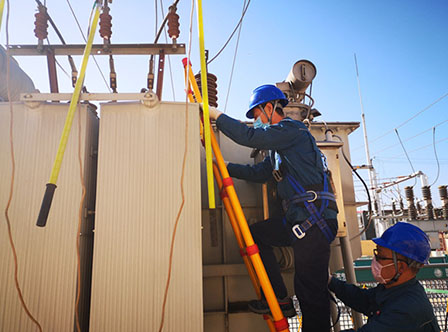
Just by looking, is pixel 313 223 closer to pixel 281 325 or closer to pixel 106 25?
pixel 281 325

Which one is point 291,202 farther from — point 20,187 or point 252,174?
point 20,187

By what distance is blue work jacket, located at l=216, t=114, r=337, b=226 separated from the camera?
2900mm

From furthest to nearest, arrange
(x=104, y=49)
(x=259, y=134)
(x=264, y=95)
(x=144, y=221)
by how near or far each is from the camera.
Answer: (x=264, y=95)
(x=104, y=49)
(x=259, y=134)
(x=144, y=221)

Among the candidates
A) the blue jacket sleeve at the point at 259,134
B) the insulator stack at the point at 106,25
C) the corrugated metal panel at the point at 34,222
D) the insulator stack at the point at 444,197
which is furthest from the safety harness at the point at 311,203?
the insulator stack at the point at 444,197

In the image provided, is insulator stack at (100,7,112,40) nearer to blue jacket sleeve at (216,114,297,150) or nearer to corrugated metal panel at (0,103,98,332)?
corrugated metal panel at (0,103,98,332)

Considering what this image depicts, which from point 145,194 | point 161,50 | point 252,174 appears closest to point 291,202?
point 252,174

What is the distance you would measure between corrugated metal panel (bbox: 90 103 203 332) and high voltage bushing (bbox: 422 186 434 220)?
22.7 meters

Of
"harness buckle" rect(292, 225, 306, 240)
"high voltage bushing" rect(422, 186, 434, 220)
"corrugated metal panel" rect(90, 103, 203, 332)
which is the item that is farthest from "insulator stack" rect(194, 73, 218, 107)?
"high voltage bushing" rect(422, 186, 434, 220)

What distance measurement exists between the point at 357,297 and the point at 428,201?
852 inches

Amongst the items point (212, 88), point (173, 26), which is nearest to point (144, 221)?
point (173, 26)

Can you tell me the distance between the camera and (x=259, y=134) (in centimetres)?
291

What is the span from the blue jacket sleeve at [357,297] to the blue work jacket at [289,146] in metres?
0.80

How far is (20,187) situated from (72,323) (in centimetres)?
115

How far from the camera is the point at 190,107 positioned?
2680mm
